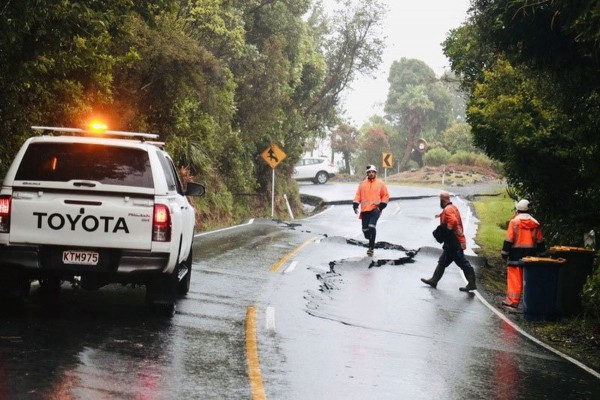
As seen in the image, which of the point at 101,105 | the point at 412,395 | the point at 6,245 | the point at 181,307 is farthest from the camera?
the point at 101,105

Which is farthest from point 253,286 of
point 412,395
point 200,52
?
point 200,52

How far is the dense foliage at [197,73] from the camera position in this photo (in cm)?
1353

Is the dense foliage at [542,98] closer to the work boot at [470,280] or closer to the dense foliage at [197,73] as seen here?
the work boot at [470,280]

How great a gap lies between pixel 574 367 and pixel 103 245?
201 inches

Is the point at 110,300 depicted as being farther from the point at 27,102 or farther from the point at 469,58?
the point at 469,58

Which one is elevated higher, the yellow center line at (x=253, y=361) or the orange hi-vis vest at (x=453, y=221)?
the orange hi-vis vest at (x=453, y=221)

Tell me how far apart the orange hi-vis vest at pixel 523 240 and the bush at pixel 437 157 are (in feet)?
193

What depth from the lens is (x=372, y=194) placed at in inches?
819

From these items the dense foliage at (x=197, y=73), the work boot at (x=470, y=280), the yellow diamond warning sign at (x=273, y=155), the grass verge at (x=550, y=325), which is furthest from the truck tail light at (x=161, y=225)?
the yellow diamond warning sign at (x=273, y=155)

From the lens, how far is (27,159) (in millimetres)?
9953

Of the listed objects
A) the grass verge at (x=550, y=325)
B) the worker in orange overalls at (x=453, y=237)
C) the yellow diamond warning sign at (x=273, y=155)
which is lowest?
the grass verge at (x=550, y=325)

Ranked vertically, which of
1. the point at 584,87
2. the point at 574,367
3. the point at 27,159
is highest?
the point at 584,87

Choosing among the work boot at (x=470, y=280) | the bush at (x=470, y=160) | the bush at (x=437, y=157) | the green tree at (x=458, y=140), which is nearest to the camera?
the work boot at (x=470, y=280)

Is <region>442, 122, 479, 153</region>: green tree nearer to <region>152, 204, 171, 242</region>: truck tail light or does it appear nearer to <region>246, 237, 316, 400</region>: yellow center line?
<region>246, 237, 316, 400</region>: yellow center line
